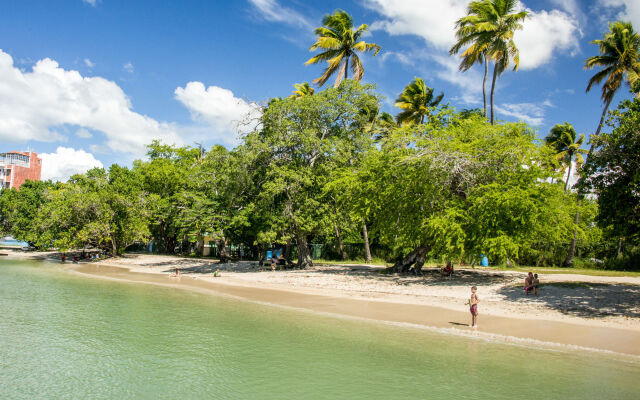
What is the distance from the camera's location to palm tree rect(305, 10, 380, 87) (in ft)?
118

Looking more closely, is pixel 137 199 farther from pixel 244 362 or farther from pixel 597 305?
pixel 597 305

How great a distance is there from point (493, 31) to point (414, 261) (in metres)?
17.5

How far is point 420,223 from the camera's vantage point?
76.7 feet

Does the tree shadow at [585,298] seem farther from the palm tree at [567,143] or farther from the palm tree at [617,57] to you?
the palm tree at [567,143]

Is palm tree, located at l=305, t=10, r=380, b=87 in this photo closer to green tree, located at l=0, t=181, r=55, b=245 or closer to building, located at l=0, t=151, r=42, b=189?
green tree, located at l=0, t=181, r=55, b=245

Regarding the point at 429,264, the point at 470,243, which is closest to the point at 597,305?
the point at 470,243

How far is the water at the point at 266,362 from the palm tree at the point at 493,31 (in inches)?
840

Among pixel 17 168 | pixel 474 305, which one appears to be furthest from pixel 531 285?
pixel 17 168

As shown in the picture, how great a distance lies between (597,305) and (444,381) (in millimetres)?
10248

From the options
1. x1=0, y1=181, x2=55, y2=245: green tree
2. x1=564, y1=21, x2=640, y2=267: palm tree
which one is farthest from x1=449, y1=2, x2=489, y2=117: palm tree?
Answer: x1=0, y1=181, x2=55, y2=245: green tree

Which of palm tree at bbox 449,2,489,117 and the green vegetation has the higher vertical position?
palm tree at bbox 449,2,489,117

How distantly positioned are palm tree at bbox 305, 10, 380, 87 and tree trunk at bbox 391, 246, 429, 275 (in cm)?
1663

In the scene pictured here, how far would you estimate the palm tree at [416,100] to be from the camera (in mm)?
40188

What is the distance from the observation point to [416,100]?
40562 mm
